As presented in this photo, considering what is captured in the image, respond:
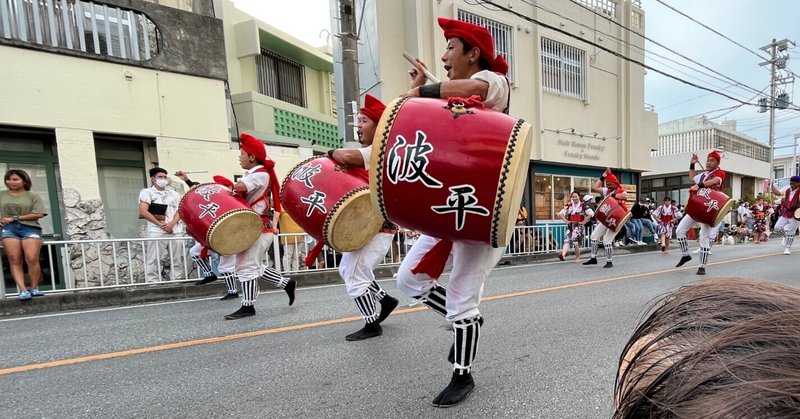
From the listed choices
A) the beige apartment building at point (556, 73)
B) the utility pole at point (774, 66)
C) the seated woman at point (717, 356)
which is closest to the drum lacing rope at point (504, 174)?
the seated woman at point (717, 356)

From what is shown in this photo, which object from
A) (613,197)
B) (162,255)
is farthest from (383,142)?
(613,197)

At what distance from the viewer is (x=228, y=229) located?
150 inches

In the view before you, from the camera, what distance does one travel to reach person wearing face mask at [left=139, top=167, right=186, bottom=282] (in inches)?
243

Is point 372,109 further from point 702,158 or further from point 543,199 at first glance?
point 702,158

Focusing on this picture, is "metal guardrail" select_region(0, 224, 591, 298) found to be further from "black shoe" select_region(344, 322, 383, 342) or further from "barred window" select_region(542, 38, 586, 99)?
"barred window" select_region(542, 38, 586, 99)

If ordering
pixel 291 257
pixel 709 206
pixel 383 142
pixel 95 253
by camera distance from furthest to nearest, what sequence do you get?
1. pixel 291 257
2. pixel 95 253
3. pixel 709 206
4. pixel 383 142

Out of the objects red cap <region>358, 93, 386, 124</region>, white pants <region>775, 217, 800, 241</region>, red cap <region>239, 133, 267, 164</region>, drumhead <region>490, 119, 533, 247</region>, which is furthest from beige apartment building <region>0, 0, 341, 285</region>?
white pants <region>775, 217, 800, 241</region>

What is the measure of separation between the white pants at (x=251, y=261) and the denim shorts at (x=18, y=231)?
11.3 ft

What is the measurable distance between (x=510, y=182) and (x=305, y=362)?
6.52ft

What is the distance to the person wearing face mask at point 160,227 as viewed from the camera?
20.2ft

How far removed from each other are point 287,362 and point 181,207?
7.55 ft

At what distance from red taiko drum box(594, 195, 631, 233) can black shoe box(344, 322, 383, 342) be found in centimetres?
594

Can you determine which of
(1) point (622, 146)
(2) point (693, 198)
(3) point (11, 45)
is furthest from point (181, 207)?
(1) point (622, 146)

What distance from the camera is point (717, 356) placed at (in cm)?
53
